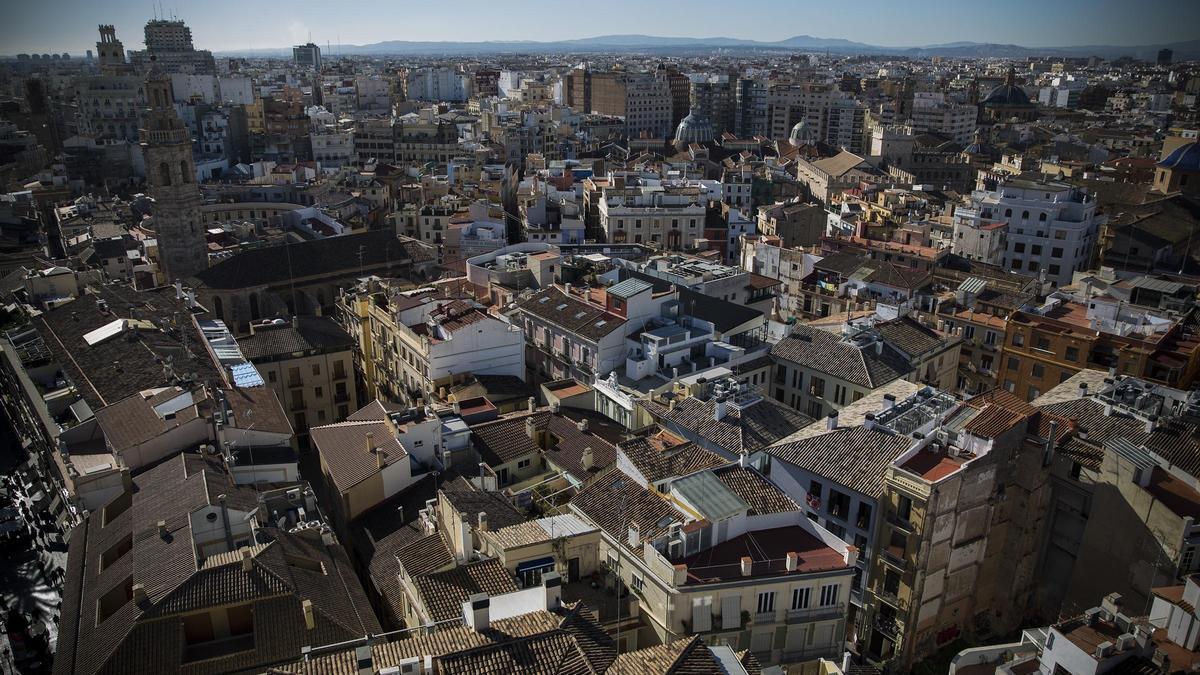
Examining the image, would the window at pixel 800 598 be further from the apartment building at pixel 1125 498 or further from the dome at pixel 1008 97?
the dome at pixel 1008 97

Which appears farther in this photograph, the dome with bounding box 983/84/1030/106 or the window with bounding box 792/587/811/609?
the dome with bounding box 983/84/1030/106

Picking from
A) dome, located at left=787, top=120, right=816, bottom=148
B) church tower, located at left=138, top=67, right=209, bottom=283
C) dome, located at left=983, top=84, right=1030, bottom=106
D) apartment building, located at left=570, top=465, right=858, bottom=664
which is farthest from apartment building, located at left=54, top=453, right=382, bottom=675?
dome, located at left=983, top=84, right=1030, bottom=106

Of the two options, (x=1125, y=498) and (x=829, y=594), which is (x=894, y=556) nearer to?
(x=829, y=594)

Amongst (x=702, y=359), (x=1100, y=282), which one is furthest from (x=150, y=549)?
(x=1100, y=282)

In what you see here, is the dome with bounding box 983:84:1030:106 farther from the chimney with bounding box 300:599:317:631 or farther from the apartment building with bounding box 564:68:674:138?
the chimney with bounding box 300:599:317:631

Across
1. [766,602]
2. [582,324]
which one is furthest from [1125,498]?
[582,324]
